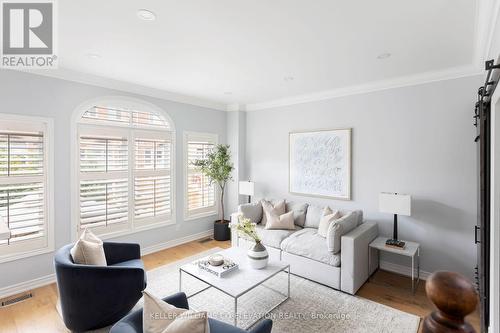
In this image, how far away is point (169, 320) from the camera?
147 centimetres

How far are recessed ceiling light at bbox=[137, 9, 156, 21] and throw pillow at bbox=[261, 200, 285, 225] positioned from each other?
3.17 meters

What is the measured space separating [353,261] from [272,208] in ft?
5.43

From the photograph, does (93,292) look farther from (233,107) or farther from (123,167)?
(233,107)

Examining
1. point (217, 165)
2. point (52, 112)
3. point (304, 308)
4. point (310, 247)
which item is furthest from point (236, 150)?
point (304, 308)

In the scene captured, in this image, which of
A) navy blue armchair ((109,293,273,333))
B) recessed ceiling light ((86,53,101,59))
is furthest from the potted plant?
navy blue armchair ((109,293,273,333))

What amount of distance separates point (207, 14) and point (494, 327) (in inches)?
125

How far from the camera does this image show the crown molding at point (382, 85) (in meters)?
3.30

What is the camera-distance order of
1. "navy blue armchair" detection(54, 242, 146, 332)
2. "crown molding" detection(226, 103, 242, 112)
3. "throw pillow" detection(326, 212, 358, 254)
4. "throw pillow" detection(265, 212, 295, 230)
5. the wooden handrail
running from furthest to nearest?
1. "crown molding" detection(226, 103, 242, 112)
2. "throw pillow" detection(265, 212, 295, 230)
3. "throw pillow" detection(326, 212, 358, 254)
4. "navy blue armchair" detection(54, 242, 146, 332)
5. the wooden handrail

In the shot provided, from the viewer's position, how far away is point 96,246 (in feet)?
8.86

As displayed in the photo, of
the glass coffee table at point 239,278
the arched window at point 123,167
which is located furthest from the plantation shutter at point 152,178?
the glass coffee table at point 239,278

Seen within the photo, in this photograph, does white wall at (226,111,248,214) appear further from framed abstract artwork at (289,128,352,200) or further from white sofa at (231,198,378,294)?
white sofa at (231,198,378,294)

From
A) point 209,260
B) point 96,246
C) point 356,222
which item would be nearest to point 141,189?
point 96,246

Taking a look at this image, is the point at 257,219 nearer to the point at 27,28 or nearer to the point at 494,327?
the point at 494,327

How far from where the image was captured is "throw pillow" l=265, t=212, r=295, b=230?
13.8ft
